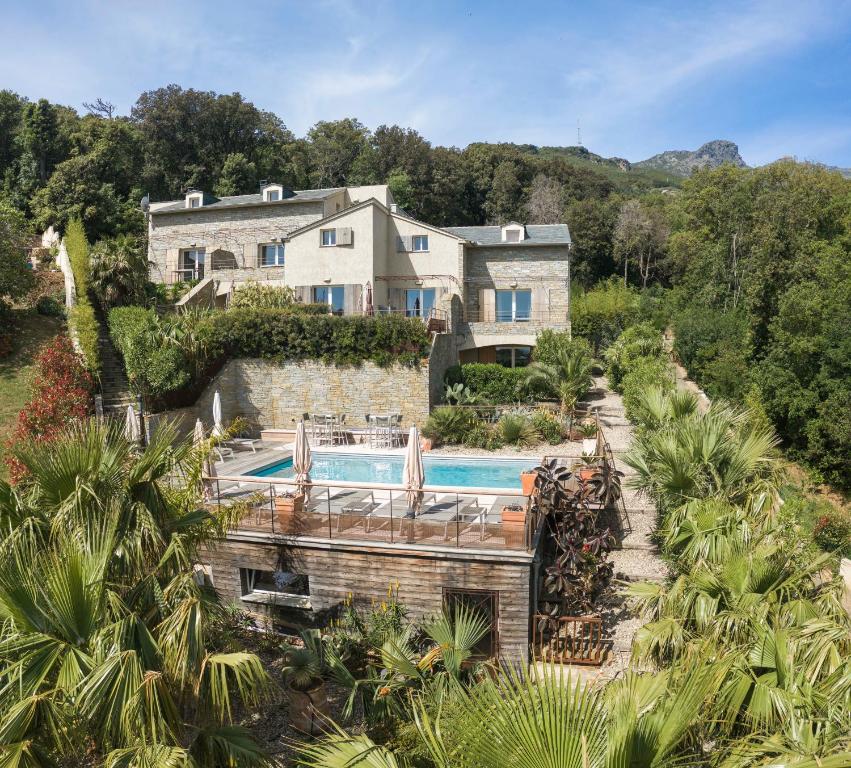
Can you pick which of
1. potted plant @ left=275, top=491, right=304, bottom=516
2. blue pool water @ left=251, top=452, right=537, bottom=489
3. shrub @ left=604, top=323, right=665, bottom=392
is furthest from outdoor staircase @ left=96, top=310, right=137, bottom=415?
shrub @ left=604, top=323, right=665, bottom=392

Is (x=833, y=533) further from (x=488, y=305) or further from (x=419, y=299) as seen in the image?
(x=419, y=299)

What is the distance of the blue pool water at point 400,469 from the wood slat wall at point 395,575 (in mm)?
5797

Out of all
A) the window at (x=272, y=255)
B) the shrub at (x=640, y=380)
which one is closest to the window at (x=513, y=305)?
the shrub at (x=640, y=380)

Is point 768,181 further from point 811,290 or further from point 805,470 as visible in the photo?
point 805,470

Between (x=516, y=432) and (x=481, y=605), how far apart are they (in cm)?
1115

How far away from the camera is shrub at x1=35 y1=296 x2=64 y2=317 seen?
2470cm

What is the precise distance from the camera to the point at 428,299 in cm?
2961

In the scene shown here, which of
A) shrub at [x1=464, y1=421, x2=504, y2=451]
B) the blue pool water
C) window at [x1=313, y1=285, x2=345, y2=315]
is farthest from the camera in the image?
window at [x1=313, y1=285, x2=345, y2=315]

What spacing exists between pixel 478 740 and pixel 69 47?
A: 14976 millimetres

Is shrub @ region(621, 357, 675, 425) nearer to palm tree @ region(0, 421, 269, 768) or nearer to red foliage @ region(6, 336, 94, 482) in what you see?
palm tree @ region(0, 421, 269, 768)

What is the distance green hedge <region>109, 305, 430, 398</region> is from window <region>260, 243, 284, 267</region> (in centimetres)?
902

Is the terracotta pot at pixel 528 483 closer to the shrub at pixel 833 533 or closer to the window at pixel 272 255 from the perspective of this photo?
the shrub at pixel 833 533

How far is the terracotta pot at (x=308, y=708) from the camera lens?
28.0 ft

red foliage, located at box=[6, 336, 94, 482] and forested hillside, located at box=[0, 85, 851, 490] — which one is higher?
forested hillside, located at box=[0, 85, 851, 490]
